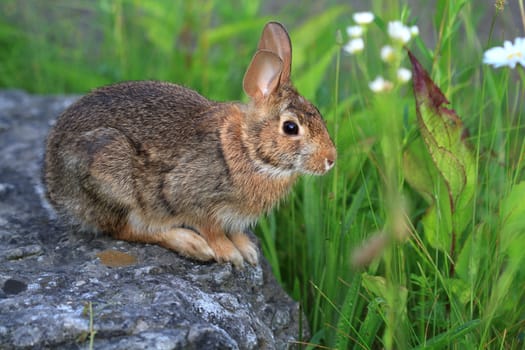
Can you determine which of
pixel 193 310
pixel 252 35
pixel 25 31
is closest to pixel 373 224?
pixel 193 310

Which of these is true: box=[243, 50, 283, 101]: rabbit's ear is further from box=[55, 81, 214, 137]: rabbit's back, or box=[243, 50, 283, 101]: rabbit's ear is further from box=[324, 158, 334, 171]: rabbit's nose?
box=[324, 158, 334, 171]: rabbit's nose

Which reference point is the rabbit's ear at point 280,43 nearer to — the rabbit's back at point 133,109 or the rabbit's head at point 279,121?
the rabbit's head at point 279,121

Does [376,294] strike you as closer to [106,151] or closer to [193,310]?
[193,310]

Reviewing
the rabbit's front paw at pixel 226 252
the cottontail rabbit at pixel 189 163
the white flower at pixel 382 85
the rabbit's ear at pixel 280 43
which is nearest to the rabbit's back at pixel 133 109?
the cottontail rabbit at pixel 189 163

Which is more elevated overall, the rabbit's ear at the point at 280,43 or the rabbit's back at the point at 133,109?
the rabbit's ear at the point at 280,43

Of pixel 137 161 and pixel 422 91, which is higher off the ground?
pixel 422 91

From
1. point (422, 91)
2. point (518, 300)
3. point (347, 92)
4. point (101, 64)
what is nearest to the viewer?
point (518, 300)
